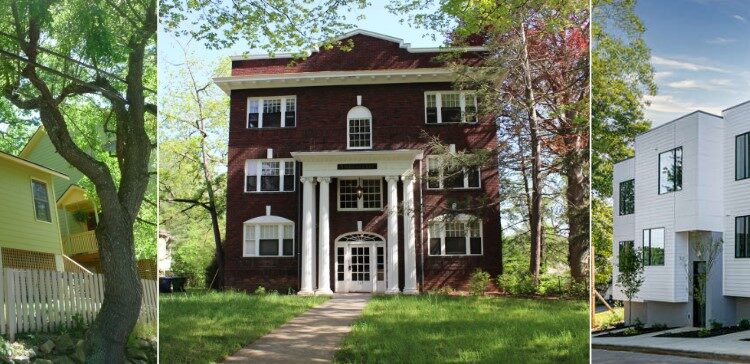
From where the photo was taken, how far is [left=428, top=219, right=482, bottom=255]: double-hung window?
2902mm

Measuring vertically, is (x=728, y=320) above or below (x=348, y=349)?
below

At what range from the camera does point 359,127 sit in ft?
10.2

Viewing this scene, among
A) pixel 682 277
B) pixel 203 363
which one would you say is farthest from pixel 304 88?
pixel 682 277

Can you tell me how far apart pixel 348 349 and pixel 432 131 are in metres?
1.07

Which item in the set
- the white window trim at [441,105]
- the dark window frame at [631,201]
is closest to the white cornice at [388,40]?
the white window trim at [441,105]

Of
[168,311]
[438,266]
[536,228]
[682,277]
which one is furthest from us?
[682,277]

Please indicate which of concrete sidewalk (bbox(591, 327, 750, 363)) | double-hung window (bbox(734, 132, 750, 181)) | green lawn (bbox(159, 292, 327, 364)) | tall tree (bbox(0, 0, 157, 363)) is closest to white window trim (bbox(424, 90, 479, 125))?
green lawn (bbox(159, 292, 327, 364))

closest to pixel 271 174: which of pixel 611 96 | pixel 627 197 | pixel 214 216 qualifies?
pixel 214 216

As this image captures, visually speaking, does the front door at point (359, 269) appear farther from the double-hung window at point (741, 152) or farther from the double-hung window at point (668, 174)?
the double-hung window at point (741, 152)

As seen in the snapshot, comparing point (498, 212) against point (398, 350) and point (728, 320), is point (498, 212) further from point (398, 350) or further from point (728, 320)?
point (728, 320)

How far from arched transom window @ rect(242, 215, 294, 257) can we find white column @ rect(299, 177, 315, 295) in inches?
3.1

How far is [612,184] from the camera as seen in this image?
138 inches

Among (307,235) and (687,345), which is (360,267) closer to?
(307,235)

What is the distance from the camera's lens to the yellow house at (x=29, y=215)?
6.37m
